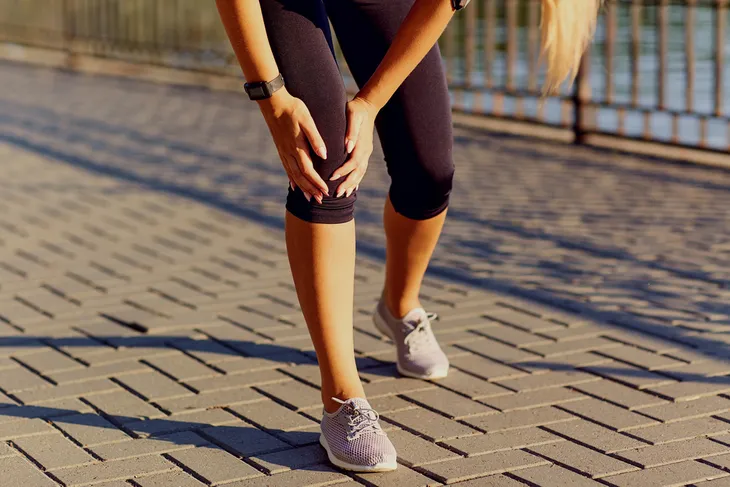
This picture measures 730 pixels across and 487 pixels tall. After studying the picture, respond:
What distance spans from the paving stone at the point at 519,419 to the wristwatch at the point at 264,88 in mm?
1062

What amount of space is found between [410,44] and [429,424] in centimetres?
102

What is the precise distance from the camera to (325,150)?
9.16 ft

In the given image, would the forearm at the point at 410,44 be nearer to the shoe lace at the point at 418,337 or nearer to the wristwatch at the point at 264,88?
the wristwatch at the point at 264,88

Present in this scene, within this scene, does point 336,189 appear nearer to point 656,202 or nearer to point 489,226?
→ point 489,226

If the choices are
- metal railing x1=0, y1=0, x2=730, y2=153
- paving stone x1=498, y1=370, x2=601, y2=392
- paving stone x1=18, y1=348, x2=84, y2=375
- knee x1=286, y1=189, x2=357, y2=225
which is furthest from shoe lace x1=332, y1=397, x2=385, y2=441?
metal railing x1=0, y1=0, x2=730, y2=153

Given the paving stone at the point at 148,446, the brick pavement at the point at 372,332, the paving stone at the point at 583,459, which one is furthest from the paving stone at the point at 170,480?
the paving stone at the point at 583,459

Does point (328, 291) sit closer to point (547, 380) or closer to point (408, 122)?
point (408, 122)

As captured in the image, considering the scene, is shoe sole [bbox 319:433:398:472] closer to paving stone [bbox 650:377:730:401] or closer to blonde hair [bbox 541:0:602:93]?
paving stone [bbox 650:377:730:401]

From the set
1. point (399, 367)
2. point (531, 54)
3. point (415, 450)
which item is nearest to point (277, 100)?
point (415, 450)

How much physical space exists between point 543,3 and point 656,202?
337 centimetres

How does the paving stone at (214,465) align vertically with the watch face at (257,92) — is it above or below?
below

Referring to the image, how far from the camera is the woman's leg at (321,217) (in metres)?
2.80

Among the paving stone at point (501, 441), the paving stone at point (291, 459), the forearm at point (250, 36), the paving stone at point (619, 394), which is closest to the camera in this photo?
the forearm at point (250, 36)

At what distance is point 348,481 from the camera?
9.27 feet
